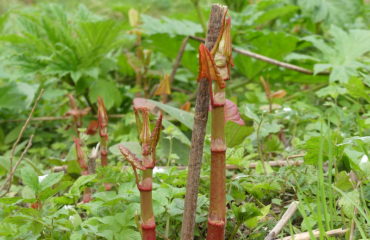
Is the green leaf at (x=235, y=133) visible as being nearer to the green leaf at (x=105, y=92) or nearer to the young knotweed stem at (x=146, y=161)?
the young knotweed stem at (x=146, y=161)

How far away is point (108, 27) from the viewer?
2832 millimetres

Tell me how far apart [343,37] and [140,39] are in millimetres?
1490

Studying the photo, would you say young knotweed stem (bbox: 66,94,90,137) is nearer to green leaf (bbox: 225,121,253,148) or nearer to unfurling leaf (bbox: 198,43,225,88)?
green leaf (bbox: 225,121,253,148)

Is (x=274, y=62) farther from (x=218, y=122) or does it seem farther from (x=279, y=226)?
(x=218, y=122)

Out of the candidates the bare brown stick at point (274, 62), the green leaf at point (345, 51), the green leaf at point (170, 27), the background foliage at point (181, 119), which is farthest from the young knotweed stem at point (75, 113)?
the green leaf at point (345, 51)

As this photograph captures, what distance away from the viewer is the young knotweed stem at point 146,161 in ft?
3.73

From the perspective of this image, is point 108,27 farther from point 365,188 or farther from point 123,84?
point 365,188

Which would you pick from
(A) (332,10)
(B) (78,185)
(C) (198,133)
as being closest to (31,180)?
(B) (78,185)

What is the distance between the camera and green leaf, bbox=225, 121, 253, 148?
1928 mm

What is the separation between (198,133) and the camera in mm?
1214

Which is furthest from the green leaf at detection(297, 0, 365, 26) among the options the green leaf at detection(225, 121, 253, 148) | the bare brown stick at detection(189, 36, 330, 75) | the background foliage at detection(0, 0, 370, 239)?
the green leaf at detection(225, 121, 253, 148)

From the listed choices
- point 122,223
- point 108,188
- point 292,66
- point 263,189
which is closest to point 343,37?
point 292,66

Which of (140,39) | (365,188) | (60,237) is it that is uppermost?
(140,39)

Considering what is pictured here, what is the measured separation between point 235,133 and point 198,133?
75cm
